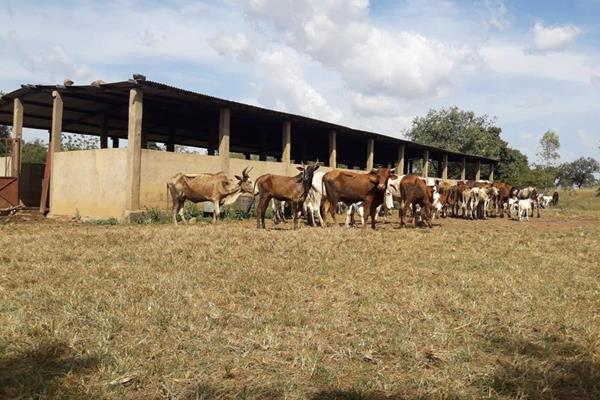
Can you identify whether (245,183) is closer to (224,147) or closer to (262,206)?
(224,147)

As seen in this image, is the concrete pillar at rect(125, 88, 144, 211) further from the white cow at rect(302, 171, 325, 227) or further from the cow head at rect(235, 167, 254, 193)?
the white cow at rect(302, 171, 325, 227)

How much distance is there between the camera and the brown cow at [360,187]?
1399 centimetres

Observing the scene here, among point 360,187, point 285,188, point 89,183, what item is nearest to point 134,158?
point 89,183

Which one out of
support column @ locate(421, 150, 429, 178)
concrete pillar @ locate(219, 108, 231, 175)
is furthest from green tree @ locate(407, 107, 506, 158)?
concrete pillar @ locate(219, 108, 231, 175)

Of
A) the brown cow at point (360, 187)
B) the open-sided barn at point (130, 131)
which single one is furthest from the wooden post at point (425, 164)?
the brown cow at point (360, 187)

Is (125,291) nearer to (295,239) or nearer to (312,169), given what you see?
(295,239)

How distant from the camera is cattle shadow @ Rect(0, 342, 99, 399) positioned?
127 inches

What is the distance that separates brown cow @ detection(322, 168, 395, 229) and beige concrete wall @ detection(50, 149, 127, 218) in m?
6.73

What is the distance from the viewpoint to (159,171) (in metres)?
17.0

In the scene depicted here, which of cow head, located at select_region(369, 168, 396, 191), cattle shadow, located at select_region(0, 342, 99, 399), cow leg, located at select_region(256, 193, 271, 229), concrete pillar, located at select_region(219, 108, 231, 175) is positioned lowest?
cattle shadow, located at select_region(0, 342, 99, 399)

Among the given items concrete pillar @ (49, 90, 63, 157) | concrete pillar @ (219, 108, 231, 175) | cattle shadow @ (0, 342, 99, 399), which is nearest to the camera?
cattle shadow @ (0, 342, 99, 399)

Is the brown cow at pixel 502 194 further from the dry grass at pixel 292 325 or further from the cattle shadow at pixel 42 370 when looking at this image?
the cattle shadow at pixel 42 370

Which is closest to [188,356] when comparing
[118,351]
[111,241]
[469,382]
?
[118,351]

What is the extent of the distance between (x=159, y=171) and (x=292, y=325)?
13.2m
